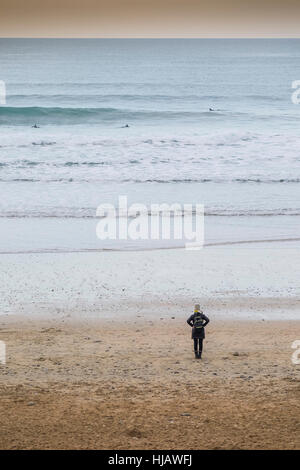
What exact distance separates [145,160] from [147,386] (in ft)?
77.2

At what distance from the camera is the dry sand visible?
30.8 feet

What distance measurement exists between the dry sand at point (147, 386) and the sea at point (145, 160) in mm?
6168

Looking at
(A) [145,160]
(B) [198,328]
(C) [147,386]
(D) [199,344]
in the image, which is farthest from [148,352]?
(A) [145,160]

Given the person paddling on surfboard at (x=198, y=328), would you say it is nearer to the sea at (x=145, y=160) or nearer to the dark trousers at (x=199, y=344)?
the dark trousers at (x=199, y=344)

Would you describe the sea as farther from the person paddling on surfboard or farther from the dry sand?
the person paddling on surfboard

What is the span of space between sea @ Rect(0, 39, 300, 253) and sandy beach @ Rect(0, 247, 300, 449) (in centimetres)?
212

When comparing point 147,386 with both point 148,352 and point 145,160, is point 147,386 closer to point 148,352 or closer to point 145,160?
point 148,352

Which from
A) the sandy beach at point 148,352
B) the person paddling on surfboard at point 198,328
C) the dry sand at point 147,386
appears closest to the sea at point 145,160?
the sandy beach at point 148,352

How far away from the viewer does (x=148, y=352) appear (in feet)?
40.7

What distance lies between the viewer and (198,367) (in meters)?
11.8

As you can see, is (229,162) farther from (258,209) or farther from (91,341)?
(91,341)

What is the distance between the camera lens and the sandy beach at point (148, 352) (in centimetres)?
960

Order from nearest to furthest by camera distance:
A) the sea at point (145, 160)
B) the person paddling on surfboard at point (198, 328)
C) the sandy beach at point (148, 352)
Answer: the sandy beach at point (148, 352), the person paddling on surfboard at point (198, 328), the sea at point (145, 160)

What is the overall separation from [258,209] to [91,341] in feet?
40.8
